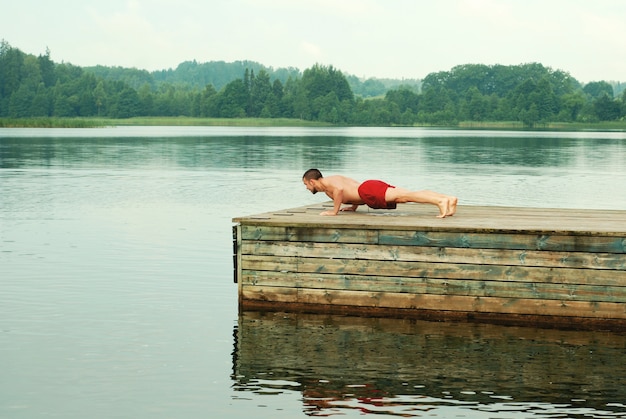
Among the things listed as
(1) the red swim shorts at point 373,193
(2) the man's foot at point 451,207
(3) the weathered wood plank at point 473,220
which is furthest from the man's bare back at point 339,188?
(2) the man's foot at point 451,207

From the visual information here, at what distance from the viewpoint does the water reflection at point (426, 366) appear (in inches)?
384

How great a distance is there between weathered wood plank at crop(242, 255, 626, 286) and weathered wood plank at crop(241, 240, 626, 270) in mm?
63

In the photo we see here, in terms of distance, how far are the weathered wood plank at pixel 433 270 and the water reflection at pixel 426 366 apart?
2.16ft

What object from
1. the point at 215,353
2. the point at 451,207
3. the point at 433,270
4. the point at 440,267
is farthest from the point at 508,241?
the point at 215,353

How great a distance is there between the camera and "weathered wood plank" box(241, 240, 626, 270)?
12766 mm

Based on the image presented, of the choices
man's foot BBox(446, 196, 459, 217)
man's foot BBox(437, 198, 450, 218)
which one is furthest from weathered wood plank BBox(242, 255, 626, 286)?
man's foot BBox(446, 196, 459, 217)

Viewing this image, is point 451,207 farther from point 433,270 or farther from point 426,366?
point 426,366

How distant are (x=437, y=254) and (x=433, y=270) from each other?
0.23 m

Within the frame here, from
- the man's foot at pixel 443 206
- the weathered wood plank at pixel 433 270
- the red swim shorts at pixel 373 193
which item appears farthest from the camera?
the red swim shorts at pixel 373 193

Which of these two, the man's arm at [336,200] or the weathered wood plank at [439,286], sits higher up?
the man's arm at [336,200]

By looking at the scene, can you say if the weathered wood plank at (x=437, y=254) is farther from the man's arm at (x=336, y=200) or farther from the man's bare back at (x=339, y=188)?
the man's bare back at (x=339, y=188)

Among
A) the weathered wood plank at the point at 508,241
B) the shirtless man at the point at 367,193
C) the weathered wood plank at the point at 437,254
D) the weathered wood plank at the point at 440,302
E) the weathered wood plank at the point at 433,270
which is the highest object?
the shirtless man at the point at 367,193

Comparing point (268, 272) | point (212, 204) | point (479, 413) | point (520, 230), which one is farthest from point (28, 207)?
point (479, 413)

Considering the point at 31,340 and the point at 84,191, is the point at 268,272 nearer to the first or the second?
the point at 31,340
